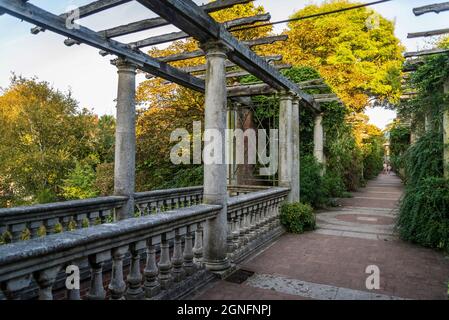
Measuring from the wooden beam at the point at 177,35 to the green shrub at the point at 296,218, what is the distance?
477 cm

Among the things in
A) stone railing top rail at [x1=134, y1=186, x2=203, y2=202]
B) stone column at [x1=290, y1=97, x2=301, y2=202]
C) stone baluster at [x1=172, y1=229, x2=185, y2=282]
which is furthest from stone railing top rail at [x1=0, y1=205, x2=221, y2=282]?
stone column at [x1=290, y1=97, x2=301, y2=202]

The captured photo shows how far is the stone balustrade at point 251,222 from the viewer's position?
213 inches

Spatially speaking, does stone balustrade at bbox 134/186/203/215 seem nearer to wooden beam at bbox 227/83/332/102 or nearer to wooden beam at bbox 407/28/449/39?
wooden beam at bbox 227/83/332/102

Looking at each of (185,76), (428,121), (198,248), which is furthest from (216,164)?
(428,121)

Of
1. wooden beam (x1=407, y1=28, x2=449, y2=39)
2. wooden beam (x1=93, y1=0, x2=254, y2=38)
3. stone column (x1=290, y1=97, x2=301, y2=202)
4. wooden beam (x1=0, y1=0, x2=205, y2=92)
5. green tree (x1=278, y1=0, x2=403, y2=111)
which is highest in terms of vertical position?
green tree (x1=278, y1=0, x2=403, y2=111)

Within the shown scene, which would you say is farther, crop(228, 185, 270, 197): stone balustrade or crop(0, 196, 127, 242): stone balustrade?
crop(228, 185, 270, 197): stone balustrade

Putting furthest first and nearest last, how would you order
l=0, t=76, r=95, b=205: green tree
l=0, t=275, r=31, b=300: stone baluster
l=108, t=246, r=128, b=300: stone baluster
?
l=0, t=76, r=95, b=205: green tree < l=108, t=246, r=128, b=300: stone baluster < l=0, t=275, r=31, b=300: stone baluster

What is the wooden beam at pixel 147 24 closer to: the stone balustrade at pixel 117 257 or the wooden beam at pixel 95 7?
the wooden beam at pixel 95 7

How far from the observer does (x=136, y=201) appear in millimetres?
6664

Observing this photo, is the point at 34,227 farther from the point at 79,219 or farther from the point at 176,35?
the point at 176,35

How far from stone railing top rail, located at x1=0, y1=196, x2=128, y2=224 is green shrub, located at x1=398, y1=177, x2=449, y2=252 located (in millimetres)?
6060

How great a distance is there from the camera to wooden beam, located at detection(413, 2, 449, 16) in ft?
15.3

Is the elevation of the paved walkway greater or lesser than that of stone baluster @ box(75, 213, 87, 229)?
lesser
